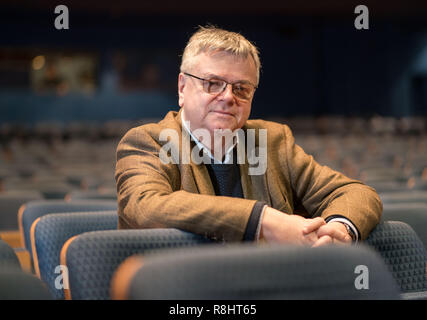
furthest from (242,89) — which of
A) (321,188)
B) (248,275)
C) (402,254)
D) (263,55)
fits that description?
(263,55)

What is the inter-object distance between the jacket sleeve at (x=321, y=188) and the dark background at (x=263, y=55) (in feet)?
36.9

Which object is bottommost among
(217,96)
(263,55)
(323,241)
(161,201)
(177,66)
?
(323,241)

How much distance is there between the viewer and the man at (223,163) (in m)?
1.35

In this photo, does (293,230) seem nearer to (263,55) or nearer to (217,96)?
(217,96)

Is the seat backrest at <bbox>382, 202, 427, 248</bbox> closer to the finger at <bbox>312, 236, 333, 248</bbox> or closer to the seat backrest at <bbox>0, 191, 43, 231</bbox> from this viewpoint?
the finger at <bbox>312, 236, 333, 248</bbox>

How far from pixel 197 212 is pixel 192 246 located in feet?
0.26

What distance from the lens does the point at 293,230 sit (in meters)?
1.22

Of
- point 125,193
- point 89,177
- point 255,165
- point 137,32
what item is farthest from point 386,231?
point 137,32

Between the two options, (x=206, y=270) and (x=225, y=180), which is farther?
(x=225, y=180)

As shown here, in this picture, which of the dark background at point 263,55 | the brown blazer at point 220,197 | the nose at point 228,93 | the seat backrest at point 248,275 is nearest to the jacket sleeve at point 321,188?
the brown blazer at point 220,197

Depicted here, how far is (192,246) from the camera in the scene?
117 cm

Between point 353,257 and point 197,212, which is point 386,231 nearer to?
point 197,212

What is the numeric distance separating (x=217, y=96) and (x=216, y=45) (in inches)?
5.8

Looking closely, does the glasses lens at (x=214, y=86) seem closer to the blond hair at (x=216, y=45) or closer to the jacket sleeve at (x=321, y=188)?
the blond hair at (x=216, y=45)
